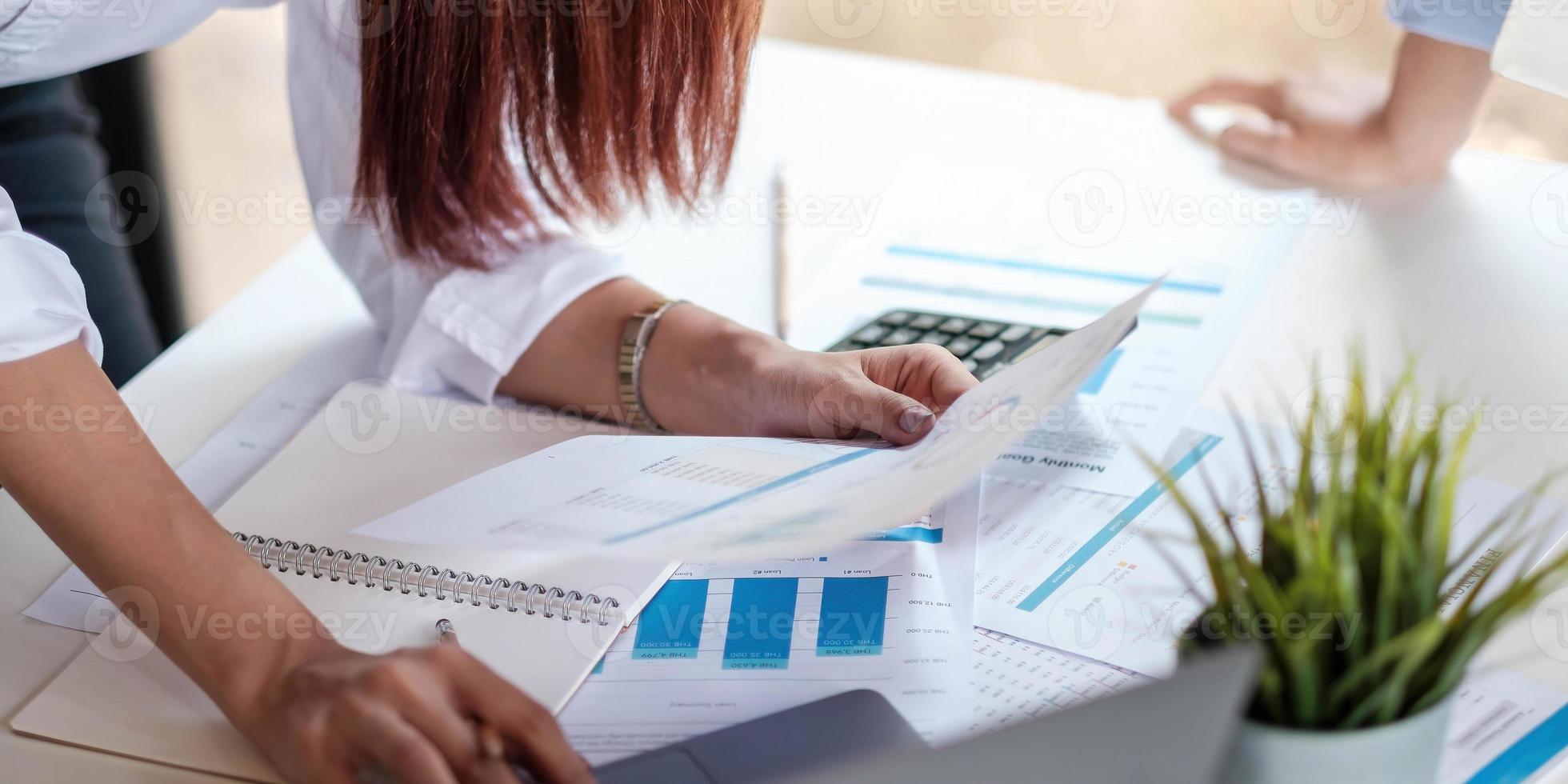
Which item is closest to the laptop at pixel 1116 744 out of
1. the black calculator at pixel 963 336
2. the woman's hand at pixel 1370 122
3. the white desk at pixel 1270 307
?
the white desk at pixel 1270 307

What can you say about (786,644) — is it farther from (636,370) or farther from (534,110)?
(534,110)

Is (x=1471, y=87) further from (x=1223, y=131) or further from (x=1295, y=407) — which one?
(x=1295, y=407)

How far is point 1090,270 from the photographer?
3.08 ft

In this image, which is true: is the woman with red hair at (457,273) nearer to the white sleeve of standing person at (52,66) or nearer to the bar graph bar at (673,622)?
the white sleeve of standing person at (52,66)

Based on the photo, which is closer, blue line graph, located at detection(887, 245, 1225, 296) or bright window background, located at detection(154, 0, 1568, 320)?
blue line graph, located at detection(887, 245, 1225, 296)

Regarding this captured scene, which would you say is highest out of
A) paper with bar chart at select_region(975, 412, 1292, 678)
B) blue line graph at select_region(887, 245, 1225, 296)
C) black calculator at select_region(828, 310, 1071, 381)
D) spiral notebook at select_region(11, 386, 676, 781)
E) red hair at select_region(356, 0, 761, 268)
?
red hair at select_region(356, 0, 761, 268)

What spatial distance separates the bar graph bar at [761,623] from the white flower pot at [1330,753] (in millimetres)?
226

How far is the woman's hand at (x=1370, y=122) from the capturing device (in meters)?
0.96

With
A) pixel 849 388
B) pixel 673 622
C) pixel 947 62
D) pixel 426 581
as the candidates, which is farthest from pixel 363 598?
pixel 947 62

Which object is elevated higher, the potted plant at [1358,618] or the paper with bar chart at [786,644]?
the potted plant at [1358,618]

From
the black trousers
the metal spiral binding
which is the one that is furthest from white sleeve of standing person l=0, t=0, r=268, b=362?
the black trousers

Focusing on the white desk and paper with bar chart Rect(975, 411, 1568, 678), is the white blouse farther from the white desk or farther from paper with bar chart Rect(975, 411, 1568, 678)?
paper with bar chart Rect(975, 411, 1568, 678)

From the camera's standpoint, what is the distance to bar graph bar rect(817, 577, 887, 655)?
576 millimetres

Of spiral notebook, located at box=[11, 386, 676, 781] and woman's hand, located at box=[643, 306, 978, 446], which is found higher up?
woman's hand, located at box=[643, 306, 978, 446]
